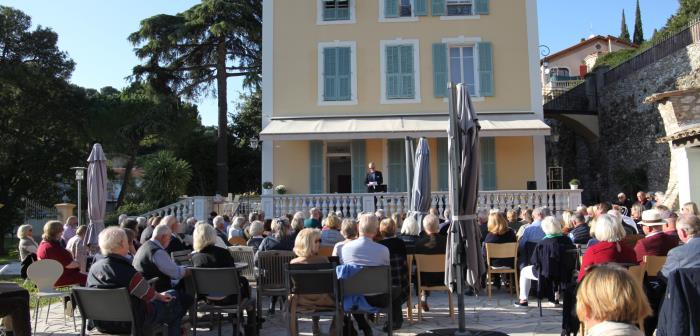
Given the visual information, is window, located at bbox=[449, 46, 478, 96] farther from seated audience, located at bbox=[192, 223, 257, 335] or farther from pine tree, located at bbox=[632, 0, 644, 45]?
pine tree, located at bbox=[632, 0, 644, 45]

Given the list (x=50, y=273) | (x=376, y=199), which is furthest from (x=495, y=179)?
(x=50, y=273)

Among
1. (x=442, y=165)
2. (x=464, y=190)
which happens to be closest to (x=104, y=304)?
(x=464, y=190)

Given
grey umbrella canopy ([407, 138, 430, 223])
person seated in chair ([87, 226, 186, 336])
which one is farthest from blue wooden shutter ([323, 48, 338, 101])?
person seated in chair ([87, 226, 186, 336])

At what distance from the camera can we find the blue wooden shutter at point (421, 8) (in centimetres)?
1730

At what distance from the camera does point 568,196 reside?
14.8 metres

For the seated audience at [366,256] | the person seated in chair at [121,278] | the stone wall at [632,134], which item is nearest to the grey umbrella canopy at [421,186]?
the seated audience at [366,256]

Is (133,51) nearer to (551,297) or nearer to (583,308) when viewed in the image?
(551,297)

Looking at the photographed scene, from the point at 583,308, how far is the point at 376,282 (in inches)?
118

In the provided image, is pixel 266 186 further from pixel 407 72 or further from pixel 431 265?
pixel 431 265

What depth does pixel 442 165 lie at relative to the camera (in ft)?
56.5

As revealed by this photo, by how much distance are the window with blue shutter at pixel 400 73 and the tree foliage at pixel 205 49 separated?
5270mm

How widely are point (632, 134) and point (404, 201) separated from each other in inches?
358

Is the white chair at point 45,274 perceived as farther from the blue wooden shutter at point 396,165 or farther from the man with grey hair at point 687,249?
the blue wooden shutter at point 396,165

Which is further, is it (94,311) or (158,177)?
(158,177)
